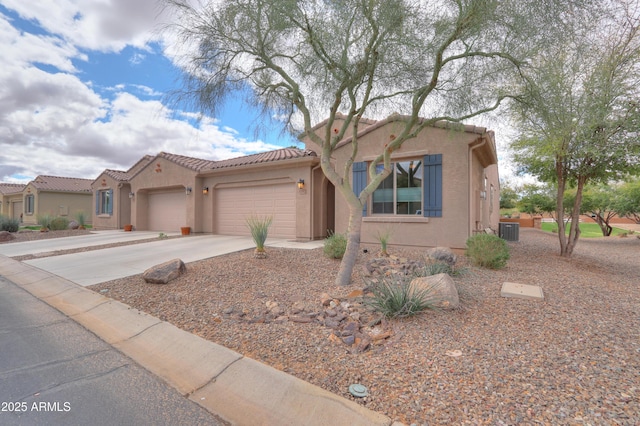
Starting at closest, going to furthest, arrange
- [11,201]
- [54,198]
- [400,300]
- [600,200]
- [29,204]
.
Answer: [400,300] → [600,200] → [54,198] → [29,204] → [11,201]

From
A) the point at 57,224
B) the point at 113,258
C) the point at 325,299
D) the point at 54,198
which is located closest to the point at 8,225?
the point at 57,224

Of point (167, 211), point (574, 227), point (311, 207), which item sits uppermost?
point (311, 207)

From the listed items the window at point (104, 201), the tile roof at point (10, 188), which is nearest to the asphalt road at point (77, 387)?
the window at point (104, 201)

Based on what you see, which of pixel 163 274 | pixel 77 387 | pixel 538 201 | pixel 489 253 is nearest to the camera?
pixel 77 387

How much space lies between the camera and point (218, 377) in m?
2.97

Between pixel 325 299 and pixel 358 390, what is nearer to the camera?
pixel 358 390

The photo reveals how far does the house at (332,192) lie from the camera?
875 centimetres

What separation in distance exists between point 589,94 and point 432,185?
3.94 metres

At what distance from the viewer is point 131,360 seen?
11.0 feet

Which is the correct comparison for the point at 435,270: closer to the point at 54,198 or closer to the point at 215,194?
the point at 215,194

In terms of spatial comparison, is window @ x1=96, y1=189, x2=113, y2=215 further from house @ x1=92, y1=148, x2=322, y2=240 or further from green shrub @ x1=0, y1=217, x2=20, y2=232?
green shrub @ x1=0, y1=217, x2=20, y2=232

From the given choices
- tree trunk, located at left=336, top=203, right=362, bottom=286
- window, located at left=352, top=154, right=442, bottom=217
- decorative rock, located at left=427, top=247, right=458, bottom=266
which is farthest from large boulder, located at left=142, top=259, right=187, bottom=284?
window, located at left=352, top=154, right=442, bottom=217

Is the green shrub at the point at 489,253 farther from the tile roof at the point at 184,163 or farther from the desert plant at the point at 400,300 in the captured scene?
the tile roof at the point at 184,163

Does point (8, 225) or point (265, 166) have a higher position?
point (265, 166)
